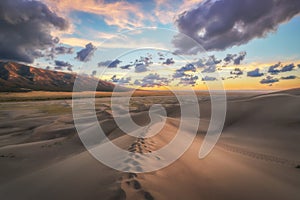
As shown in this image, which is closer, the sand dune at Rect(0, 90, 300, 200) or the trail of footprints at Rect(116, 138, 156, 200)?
the trail of footprints at Rect(116, 138, 156, 200)

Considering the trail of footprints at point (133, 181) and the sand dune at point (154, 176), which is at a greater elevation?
the trail of footprints at point (133, 181)

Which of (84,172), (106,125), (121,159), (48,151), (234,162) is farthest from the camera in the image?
(106,125)

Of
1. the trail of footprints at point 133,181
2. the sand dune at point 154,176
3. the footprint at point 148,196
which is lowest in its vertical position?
the sand dune at point 154,176

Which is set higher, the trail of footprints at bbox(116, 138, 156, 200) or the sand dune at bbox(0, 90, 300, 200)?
the trail of footprints at bbox(116, 138, 156, 200)

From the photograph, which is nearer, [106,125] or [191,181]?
[191,181]

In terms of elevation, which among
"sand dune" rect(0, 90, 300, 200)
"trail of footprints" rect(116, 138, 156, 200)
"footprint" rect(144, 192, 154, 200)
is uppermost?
"trail of footprints" rect(116, 138, 156, 200)

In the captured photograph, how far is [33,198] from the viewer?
6035 mm

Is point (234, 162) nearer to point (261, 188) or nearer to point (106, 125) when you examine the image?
point (261, 188)

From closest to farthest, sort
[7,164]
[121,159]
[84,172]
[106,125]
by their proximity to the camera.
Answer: [84,172]
[121,159]
[7,164]
[106,125]

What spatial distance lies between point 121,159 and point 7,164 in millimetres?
7009

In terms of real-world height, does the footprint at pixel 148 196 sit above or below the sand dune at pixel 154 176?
above

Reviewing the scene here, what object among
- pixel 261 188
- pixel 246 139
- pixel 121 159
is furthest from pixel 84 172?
pixel 246 139

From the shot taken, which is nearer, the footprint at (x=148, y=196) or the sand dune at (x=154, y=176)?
the footprint at (x=148, y=196)

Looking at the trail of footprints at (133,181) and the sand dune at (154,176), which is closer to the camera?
the trail of footprints at (133,181)
